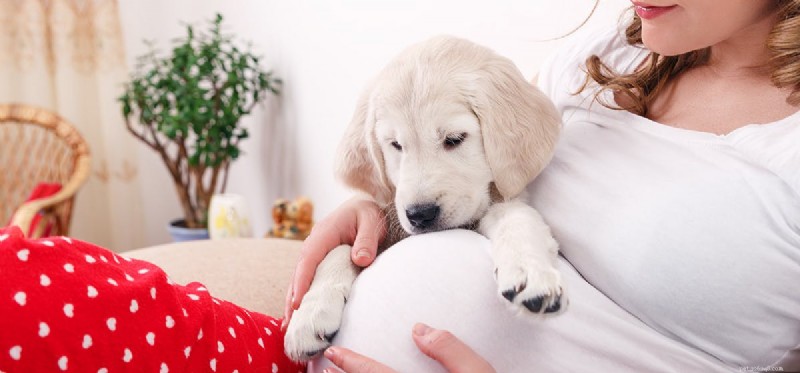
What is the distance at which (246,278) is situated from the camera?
1.46m

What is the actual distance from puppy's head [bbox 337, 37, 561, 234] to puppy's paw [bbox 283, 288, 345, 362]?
19cm

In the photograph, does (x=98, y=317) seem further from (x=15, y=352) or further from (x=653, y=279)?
(x=653, y=279)

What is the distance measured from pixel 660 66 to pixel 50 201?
2.30 m

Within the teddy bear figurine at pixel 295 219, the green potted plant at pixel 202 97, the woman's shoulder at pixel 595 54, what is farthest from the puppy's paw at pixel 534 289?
the green potted plant at pixel 202 97

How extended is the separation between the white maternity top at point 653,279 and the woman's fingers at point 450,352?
4 cm

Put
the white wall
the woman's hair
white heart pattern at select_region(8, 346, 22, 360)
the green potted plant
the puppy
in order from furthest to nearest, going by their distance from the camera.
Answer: the green potted plant, the white wall, the puppy, the woman's hair, white heart pattern at select_region(8, 346, 22, 360)

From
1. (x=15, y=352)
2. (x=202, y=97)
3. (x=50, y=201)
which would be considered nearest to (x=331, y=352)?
(x=15, y=352)

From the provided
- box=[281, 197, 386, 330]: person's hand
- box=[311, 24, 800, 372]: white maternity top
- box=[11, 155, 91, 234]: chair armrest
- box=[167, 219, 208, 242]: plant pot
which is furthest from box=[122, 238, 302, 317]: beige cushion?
box=[167, 219, 208, 242]: plant pot

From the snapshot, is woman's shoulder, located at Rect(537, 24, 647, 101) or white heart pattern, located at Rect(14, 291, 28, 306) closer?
white heart pattern, located at Rect(14, 291, 28, 306)

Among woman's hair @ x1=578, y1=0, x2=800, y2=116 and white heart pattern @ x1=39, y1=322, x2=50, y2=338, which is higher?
woman's hair @ x1=578, y1=0, x2=800, y2=116

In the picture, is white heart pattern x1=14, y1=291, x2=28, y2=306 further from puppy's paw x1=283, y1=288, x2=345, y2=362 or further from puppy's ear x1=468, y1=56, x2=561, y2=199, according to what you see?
puppy's ear x1=468, y1=56, x2=561, y2=199

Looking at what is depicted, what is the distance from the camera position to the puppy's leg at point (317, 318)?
97cm

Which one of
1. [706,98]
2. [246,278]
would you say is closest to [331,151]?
[246,278]

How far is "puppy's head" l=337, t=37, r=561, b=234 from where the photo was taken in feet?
3.53
